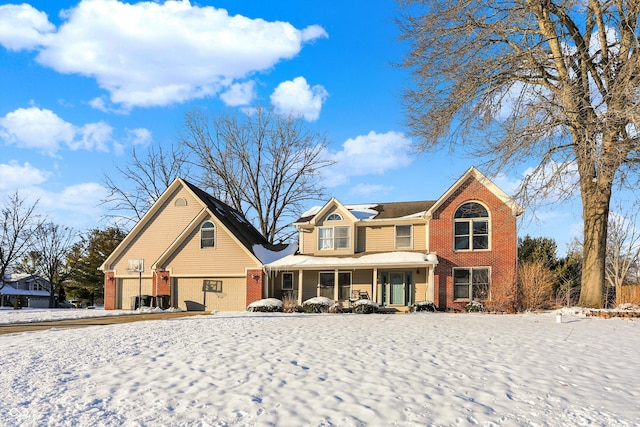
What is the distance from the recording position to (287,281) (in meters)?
26.2

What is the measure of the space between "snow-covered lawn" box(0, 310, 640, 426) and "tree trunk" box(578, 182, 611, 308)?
19.3ft

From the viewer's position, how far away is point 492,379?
7.54 metres

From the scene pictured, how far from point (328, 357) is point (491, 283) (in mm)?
15137

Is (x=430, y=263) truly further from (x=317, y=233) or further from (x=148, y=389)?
(x=148, y=389)

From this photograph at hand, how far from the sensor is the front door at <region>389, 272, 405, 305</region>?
24.6 metres

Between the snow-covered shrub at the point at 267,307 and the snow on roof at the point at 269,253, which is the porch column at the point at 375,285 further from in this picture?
the snow on roof at the point at 269,253

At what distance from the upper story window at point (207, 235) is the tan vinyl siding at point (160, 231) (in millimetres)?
1853

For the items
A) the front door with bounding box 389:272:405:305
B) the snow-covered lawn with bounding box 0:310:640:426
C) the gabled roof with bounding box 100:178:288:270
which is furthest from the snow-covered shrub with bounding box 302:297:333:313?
the snow-covered lawn with bounding box 0:310:640:426

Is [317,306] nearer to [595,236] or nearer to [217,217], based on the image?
[217,217]

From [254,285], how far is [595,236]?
50.0 ft

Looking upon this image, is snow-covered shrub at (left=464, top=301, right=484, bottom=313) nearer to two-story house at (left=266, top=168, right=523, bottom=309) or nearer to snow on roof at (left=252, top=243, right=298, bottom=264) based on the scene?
two-story house at (left=266, top=168, right=523, bottom=309)

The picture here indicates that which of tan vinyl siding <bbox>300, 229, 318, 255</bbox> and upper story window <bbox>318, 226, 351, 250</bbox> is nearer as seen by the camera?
upper story window <bbox>318, 226, 351, 250</bbox>

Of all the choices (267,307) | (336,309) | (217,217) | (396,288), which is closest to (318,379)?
(336,309)

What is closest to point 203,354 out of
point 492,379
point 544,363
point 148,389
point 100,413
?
point 148,389
